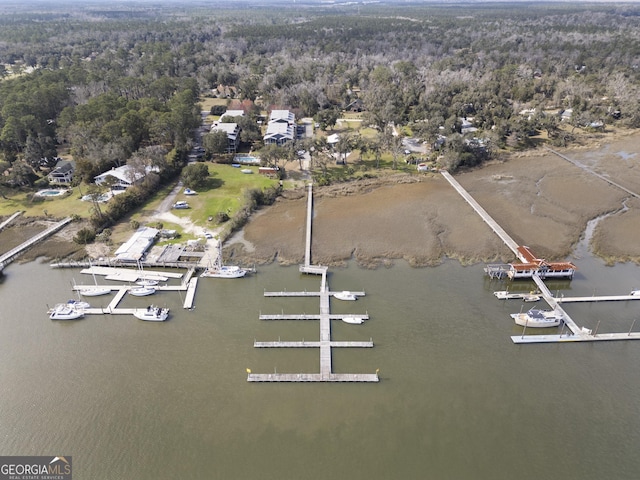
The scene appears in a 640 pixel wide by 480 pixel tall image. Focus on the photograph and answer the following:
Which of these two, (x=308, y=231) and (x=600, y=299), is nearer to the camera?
(x=600, y=299)

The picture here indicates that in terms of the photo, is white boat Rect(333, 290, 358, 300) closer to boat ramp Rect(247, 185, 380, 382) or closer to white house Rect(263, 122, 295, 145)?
boat ramp Rect(247, 185, 380, 382)

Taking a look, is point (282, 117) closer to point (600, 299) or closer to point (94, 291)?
point (94, 291)

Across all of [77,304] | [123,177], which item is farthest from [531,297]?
[123,177]

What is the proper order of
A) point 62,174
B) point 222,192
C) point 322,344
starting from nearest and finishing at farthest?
point 322,344 < point 222,192 < point 62,174

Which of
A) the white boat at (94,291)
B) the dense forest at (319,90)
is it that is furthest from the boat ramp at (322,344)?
the dense forest at (319,90)

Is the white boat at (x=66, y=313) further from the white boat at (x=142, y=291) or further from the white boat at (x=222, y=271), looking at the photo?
the white boat at (x=222, y=271)

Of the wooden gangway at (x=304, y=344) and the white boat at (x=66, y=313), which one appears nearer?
the wooden gangway at (x=304, y=344)

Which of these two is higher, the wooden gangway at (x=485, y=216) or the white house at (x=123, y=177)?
the white house at (x=123, y=177)

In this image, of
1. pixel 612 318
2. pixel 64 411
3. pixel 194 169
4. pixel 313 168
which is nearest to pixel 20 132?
pixel 194 169
